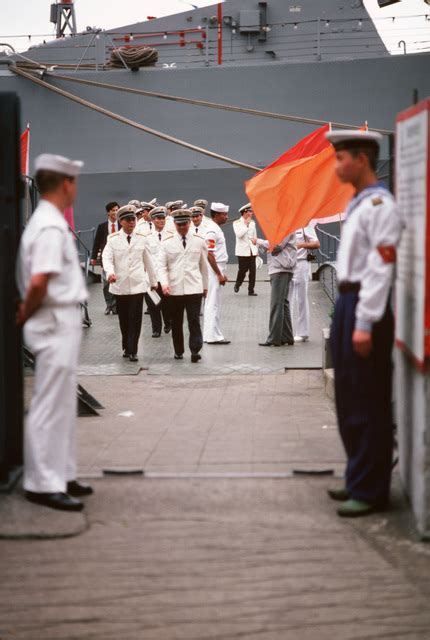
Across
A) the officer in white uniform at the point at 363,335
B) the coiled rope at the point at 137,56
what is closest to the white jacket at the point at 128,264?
the officer in white uniform at the point at 363,335

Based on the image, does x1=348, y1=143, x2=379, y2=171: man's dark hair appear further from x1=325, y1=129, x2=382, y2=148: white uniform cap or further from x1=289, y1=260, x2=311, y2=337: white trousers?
x1=289, y1=260, x2=311, y2=337: white trousers

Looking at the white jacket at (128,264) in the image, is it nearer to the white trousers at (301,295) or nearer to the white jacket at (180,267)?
the white jacket at (180,267)

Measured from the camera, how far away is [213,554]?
4.86m

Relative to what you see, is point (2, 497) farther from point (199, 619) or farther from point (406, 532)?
point (406, 532)

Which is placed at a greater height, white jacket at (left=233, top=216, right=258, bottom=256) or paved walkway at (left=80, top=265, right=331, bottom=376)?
white jacket at (left=233, top=216, right=258, bottom=256)

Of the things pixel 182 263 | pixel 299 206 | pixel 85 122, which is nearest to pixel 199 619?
pixel 299 206

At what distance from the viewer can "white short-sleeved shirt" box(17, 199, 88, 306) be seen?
5109 millimetres

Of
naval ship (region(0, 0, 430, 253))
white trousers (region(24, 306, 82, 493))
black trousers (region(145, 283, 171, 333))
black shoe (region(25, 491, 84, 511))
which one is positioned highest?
naval ship (region(0, 0, 430, 253))

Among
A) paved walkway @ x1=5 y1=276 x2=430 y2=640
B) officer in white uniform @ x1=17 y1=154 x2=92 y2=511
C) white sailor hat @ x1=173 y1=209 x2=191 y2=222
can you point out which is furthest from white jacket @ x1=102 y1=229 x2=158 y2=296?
officer in white uniform @ x1=17 y1=154 x2=92 y2=511

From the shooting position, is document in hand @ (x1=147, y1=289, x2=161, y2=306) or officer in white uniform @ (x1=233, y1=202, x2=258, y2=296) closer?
document in hand @ (x1=147, y1=289, x2=161, y2=306)

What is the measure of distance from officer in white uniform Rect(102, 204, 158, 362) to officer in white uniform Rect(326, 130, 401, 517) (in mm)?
7993

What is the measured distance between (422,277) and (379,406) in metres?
0.76

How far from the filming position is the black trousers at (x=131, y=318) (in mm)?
13242

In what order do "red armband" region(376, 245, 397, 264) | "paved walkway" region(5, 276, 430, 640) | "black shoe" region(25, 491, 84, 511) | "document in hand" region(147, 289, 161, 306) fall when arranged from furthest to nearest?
"document in hand" region(147, 289, 161, 306) → "black shoe" region(25, 491, 84, 511) → "red armband" region(376, 245, 397, 264) → "paved walkway" region(5, 276, 430, 640)
